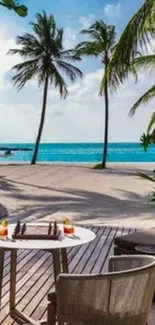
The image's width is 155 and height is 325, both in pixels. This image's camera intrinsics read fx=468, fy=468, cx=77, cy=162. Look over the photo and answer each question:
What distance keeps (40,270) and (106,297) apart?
242 cm

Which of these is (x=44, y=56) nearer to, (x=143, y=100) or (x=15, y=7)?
(x=143, y=100)

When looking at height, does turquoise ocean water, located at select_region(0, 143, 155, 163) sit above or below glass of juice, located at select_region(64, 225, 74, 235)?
below

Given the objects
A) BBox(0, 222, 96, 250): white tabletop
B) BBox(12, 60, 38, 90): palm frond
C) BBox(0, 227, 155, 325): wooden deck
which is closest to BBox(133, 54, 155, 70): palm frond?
BBox(0, 227, 155, 325): wooden deck

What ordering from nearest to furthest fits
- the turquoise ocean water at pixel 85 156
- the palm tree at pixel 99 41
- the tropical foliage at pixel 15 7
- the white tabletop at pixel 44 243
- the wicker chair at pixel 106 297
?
1. the tropical foliage at pixel 15 7
2. the wicker chair at pixel 106 297
3. the white tabletop at pixel 44 243
4. the palm tree at pixel 99 41
5. the turquoise ocean water at pixel 85 156

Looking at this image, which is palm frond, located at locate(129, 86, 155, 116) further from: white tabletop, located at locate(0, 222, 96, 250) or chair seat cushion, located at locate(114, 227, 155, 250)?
white tabletop, located at locate(0, 222, 96, 250)

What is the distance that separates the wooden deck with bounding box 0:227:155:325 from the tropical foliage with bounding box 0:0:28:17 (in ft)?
8.85

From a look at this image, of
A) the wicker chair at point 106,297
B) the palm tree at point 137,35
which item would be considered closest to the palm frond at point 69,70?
the palm tree at point 137,35

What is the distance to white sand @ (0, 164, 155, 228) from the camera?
29.0 feet

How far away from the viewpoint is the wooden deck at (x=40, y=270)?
3.56 m

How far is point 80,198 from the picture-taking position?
12.0 metres

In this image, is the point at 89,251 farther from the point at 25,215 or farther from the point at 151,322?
the point at 25,215

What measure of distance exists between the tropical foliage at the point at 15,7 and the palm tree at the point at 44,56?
72.6 ft

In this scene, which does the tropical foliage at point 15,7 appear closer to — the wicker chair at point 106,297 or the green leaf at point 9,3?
the green leaf at point 9,3

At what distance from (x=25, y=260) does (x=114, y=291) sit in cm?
284
